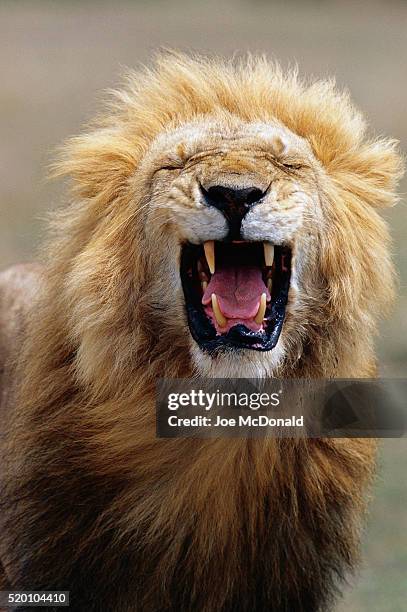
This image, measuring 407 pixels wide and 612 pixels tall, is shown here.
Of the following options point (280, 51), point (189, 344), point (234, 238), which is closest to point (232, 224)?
point (234, 238)

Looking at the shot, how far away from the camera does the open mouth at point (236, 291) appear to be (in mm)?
1896

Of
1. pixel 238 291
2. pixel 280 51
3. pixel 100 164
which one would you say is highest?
pixel 280 51

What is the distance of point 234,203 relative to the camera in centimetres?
183

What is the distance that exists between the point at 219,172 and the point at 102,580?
0.74 metres

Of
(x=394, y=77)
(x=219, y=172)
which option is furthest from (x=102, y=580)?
(x=394, y=77)

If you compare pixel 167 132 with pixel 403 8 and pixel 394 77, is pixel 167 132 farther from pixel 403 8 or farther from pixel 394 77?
pixel 394 77

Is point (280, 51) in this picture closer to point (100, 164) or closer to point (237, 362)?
point (100, 164)

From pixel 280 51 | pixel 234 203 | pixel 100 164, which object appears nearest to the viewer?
pixel 234 203

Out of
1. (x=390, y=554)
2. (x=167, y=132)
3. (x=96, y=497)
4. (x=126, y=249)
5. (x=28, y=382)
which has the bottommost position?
(x=390, y=554)

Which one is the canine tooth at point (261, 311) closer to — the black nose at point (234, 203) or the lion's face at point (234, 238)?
the lion's face at point (234, 238)

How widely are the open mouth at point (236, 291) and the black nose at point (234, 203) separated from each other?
0.19 feet

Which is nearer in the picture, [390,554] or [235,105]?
[235,105]

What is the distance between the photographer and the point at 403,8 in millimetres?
2529

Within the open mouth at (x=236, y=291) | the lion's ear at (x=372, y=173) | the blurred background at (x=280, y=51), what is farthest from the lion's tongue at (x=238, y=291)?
the blurred background at (x=280, y=51)
